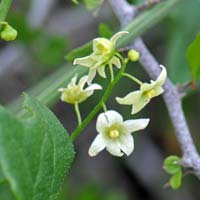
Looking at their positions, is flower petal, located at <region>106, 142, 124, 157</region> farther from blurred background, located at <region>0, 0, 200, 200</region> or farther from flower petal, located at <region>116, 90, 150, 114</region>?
blurred background, located at <region>0, 0, 200, 200</region>

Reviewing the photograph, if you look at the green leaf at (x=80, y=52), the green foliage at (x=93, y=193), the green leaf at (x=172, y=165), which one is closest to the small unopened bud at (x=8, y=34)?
the green leaf at (x=80, y=52)

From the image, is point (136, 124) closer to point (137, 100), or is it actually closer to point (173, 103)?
point (137, 100)

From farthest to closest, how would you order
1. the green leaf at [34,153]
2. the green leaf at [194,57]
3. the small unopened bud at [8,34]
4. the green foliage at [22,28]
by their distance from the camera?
the green foliage at [22,28], the green leaf at [194,57], the small unopened bud at [8,34], the green leaf at [34,153]

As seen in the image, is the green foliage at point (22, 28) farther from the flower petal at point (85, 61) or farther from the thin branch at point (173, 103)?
the flower petal at point (85, 61)

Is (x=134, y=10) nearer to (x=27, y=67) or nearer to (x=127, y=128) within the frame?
(x=127, y=128)

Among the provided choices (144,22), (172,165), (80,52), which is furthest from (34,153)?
(144,22)

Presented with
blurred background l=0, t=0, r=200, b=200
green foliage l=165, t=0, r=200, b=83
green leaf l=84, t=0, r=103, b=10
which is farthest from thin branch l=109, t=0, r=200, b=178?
blurred background l=0, t=0, r=200, b=200
